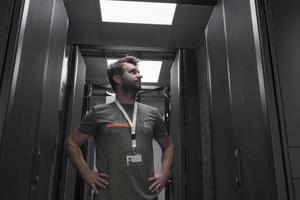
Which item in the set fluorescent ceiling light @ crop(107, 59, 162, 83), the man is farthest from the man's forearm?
fluorescent ceiling light @ crop(107, 59, 162, 83)

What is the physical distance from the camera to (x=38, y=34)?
1.34 metres

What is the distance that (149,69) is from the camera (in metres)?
3.97

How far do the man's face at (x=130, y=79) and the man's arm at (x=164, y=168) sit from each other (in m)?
0.35

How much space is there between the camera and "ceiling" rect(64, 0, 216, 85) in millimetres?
2701

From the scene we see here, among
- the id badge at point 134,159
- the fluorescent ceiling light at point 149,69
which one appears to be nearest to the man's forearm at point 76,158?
the id badge at point 134,159

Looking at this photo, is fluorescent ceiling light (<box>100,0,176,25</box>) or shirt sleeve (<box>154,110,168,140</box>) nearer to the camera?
shirt sleeve (<box>154,110,168,140</box>)

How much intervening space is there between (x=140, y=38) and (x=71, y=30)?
71 cm

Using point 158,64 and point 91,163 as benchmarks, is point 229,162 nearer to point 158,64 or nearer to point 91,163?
point 91,163

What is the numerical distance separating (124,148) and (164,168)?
0.27 metres

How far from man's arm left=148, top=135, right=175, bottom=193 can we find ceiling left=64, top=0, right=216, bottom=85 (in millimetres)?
1432

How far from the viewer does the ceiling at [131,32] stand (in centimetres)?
270

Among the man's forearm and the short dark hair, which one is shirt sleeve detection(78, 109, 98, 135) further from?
the short dark hair

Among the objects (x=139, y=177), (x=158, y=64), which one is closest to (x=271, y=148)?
(x=139, y=177)

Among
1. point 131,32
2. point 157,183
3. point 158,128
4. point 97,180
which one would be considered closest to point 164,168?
point 157,183
